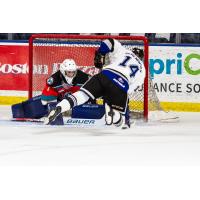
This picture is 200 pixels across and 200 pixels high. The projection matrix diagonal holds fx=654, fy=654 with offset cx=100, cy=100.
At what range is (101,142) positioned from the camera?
5.32 metres

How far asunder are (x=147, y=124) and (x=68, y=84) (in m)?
0.86

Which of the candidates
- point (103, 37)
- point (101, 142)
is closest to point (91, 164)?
point (101, 142)

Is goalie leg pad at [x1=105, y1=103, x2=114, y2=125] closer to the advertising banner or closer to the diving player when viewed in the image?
the diving player

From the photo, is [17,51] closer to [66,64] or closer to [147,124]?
[66,64]

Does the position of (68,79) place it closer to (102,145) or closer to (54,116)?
(54,116)

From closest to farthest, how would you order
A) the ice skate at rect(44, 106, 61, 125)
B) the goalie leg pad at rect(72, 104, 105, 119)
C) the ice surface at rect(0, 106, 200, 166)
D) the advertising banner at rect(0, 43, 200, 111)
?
the ice surface at rect(0, 106, 200, 166) → the ice skate at rect(44, 106, 61, 125) → the goalie leg pad at rect(72, 104, 105, 119) → the advertising banner at rect(0, 43, 200, 111)

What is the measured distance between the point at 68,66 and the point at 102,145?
1167 mm

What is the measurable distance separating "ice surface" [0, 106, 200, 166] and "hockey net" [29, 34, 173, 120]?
0.31 meters

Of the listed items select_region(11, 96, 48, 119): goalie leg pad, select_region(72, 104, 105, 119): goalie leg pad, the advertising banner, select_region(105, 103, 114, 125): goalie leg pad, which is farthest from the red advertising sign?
select_region(105, 103, 114, 125): goalie leg pad

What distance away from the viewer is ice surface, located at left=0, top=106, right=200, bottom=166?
4.51 m

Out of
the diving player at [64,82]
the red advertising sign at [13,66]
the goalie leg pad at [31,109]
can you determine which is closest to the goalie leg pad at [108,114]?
the diving player at [64,82]

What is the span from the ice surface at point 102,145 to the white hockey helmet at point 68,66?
0.55 m

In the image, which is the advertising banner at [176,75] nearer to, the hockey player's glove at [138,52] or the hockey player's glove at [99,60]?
the hockey player's glove at [138,52]

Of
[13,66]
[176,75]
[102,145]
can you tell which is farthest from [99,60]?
[13,66]
